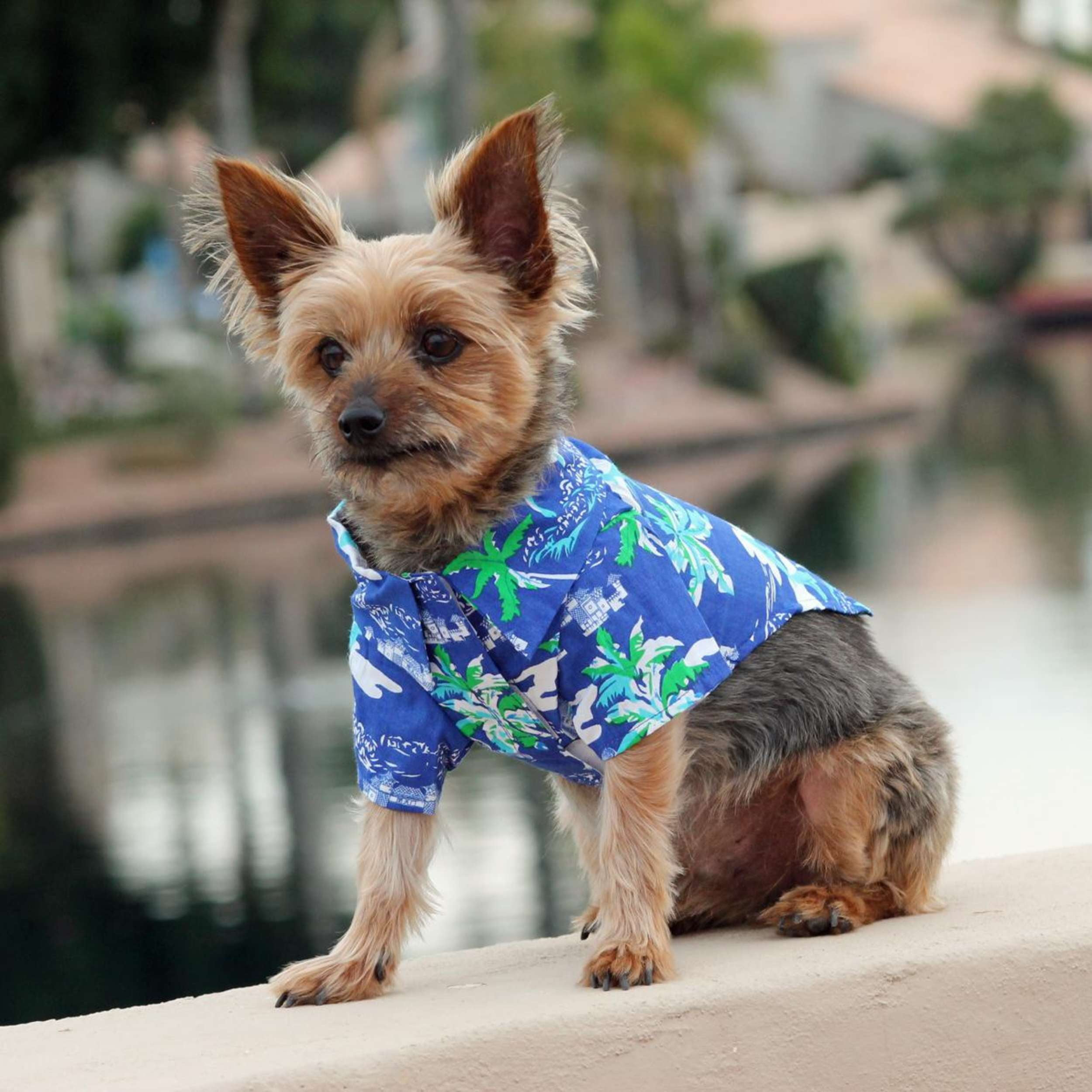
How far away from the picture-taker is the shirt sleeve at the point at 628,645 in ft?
12.2

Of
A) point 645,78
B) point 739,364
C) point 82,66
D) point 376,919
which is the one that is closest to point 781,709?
point 376,919

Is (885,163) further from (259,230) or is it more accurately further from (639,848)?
(639,848)

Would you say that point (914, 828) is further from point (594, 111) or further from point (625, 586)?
point (594, 111)

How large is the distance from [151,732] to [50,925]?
3.64 m

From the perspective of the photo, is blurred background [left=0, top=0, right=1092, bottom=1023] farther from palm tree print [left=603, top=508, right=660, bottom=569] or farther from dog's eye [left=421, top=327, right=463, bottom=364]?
palm tree print [left=603, top=508, right=660, bottom=569]

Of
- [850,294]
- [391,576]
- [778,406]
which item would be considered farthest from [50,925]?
[850,294]

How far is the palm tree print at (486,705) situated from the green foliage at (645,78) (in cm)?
3571

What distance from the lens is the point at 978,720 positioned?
977 cm

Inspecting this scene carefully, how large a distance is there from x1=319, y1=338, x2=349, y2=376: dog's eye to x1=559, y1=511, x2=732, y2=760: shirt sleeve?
65cm

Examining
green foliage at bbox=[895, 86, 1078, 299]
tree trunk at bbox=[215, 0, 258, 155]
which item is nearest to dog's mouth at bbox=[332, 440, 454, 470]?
tree trunk at bbox=[215, 0, 258, 155]

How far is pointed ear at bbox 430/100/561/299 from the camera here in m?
3.88

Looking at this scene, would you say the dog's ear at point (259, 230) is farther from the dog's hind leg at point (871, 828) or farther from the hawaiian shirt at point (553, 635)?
the dog's hind leg at point (871, 828)

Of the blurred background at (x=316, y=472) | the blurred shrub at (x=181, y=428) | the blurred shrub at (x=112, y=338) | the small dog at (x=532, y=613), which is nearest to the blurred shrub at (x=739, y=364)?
the blurred background at (x=316, y=472)

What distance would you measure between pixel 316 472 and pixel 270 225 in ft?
1.79
